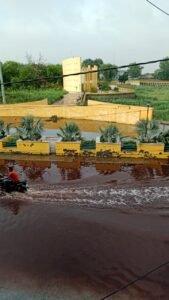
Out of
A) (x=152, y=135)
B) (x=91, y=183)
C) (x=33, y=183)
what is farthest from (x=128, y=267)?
(x=152, y=135)

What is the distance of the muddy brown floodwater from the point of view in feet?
21.6

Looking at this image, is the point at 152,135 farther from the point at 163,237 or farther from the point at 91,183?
the point at 163,237

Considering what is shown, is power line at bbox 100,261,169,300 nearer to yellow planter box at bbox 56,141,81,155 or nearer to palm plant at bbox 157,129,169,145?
palm plant at bbox 157,129,169,145

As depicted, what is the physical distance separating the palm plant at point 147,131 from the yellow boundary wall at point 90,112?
9.49 meters

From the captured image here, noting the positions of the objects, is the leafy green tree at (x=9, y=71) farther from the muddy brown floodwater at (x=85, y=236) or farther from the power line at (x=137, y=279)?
the power line at (x=137, y=279)

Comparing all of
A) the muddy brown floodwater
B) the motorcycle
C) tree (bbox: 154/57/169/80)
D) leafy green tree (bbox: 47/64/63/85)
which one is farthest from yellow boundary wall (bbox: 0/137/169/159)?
tree (bbox: 154/57/169/80)

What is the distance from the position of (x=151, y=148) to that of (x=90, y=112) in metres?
14.3

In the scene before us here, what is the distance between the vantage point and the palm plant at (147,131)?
15.4 metres

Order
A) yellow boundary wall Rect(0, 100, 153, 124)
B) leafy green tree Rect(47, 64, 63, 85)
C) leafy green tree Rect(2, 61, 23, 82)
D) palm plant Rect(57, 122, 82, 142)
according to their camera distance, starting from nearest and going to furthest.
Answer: palm plant Rect(57, 122, 82, 142) < yellow boundary wall Rect(0, 100, 153, 124) < leafy green tree Rect(2, 61, 23, 82) < leafy green tree Rect(47, 64, 63, 85)

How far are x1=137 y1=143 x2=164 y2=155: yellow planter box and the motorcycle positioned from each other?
7139 millimetres

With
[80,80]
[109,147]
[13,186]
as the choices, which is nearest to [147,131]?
[109,147]

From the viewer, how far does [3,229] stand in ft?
29.5

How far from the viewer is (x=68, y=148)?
52.3ft

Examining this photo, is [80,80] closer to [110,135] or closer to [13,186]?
[110,135]
